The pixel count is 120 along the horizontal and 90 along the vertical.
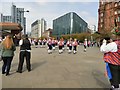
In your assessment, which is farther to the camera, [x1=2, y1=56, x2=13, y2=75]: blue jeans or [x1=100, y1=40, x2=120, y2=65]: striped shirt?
[x1=2, y1=56, x2=13, y2=75]: blue jeans

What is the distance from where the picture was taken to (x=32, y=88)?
6.29 meters

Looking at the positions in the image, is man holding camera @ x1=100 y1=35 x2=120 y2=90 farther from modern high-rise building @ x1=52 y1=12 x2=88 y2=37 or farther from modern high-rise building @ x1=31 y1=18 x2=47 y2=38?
modern high-rise building @ x1=31 y1=18 x2=47 y2=38

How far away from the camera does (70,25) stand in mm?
109062

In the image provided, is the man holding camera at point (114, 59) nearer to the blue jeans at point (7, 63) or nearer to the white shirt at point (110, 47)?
the white shirt at point (110, 47)

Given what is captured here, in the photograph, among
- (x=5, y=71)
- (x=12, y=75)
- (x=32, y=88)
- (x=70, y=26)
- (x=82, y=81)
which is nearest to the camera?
(x=32, y=88)

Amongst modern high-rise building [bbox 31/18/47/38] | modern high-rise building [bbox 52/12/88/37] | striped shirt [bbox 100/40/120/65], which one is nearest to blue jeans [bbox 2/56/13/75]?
striped shirt [bbox 100/40/120/65]

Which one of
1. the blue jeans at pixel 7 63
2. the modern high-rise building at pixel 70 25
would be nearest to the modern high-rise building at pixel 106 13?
the modern high-rise building at pixel 70 25

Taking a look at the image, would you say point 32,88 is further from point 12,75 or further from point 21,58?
point 21,58

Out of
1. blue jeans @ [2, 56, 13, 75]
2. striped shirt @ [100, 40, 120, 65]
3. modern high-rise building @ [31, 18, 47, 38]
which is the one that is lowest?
blue jeans @ [2, 56, 13, 75]

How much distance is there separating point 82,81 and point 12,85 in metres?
2.41

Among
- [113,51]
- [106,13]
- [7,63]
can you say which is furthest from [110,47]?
[106,13]

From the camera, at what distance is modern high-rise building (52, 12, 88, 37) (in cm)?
10812

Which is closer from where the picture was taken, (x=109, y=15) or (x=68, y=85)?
(x=68, y=85)

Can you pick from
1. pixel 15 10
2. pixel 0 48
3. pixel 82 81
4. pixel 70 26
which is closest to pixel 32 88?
pixel 82 81
